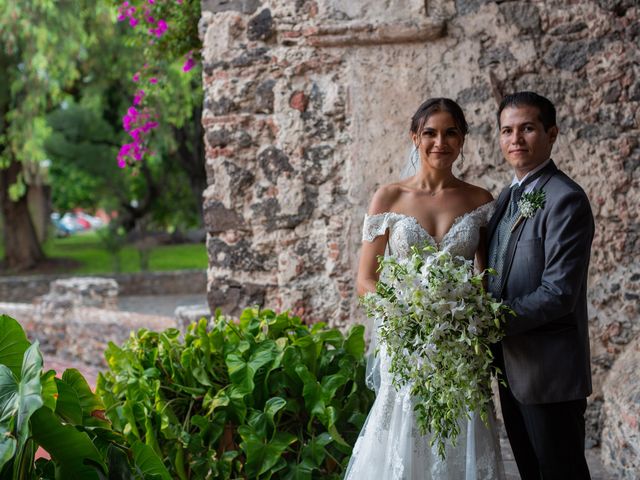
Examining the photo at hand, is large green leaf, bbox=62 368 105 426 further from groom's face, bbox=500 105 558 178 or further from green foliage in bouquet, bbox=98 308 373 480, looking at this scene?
groom's face, bbox=500 105 558 178

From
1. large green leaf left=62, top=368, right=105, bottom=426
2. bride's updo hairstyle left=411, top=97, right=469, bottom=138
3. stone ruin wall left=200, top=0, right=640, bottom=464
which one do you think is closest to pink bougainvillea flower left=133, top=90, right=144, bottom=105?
stone ruin wall left=200, top=0, right=640, bottom=464

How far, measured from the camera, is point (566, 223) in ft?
8.14

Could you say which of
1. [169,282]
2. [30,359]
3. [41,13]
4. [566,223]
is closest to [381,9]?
[566,223]

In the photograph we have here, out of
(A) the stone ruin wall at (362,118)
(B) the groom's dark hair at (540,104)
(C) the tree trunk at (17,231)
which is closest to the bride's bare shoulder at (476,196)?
(B) the groom's dark hair at (540,104)

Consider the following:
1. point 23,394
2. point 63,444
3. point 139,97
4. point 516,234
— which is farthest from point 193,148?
point 23,394

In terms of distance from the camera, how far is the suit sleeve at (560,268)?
2.45 meters

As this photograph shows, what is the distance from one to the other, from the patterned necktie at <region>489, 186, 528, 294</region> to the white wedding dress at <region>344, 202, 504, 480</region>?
0.43ft

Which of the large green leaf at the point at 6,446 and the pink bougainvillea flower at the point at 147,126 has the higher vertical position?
the pink bougainvillea flower at the point at 147,126

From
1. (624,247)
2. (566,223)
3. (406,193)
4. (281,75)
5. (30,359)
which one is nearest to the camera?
(30,359)

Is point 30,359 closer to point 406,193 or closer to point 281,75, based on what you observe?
point 406,193

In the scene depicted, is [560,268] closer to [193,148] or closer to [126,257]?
[193,148]

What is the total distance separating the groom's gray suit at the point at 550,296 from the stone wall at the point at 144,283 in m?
13.6

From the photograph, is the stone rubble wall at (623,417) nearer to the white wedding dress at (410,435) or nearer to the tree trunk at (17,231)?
the white wedding dress at (410,435)

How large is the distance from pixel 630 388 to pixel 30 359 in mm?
2949
